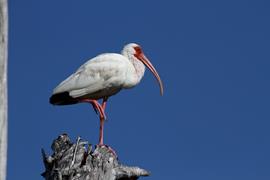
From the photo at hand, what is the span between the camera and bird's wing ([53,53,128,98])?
14.4 meters

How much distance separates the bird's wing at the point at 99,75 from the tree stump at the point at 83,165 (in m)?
5.55

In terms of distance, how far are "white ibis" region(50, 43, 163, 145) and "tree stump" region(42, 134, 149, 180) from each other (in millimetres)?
5239

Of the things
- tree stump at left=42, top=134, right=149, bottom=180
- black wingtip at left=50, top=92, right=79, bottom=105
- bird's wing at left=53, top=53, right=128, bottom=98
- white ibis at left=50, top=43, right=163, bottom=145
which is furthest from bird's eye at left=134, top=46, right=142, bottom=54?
tree stump at left=42, top=134, right=149, bottom=180

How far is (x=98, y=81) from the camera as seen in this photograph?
1453 centimetres

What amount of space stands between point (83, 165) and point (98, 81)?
6.11 meters

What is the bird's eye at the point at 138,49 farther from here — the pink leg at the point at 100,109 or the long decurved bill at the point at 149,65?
the pink leg at the point at 100,109

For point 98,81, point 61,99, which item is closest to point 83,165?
point 61,99

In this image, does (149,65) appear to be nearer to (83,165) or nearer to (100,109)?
(100,109)

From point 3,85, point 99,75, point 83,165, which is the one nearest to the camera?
point 3,85

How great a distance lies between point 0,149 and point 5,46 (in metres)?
0.67

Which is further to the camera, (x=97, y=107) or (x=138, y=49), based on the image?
(x=138, y=49)

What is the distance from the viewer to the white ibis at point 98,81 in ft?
46.5

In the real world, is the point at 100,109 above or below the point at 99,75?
below

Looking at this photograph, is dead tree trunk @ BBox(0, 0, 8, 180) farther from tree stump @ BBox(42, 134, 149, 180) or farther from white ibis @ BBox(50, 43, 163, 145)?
white ibis @ BBox(50, 43, 163, 145)
